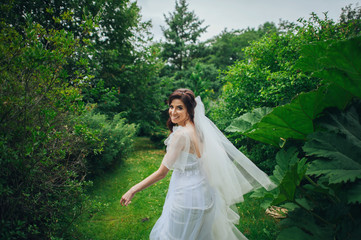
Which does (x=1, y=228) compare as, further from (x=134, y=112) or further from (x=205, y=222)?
(x=134, y=112)

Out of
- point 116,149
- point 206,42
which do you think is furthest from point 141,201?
point 206,42

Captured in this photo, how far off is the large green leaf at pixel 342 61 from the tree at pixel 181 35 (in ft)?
59.4

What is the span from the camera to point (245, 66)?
4.84 metres

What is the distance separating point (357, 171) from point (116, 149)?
700cm

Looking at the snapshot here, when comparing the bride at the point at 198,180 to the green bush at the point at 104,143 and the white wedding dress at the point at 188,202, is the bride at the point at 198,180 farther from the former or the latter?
the green bush at the point at 104,143

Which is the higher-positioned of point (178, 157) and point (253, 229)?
point (178, 157)

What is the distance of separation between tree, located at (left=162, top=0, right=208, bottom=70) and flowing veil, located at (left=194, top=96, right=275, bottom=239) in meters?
17.7

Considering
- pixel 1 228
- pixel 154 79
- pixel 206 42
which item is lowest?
pixel 1 228

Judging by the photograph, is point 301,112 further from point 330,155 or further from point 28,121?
point 28,121

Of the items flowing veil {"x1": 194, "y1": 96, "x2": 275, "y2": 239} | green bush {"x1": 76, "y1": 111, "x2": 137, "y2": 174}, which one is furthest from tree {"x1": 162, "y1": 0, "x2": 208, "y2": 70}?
flowing veil {"x1": 194, "y1": 96, "x2": 275, "y2": 239}

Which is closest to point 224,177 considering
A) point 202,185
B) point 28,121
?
point 202,185

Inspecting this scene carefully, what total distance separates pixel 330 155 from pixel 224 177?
45.7 inches

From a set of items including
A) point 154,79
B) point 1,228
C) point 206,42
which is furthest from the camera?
point 206,42

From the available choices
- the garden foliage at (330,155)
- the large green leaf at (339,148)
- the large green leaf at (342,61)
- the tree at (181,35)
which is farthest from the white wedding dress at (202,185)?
the tree at (181,35)
